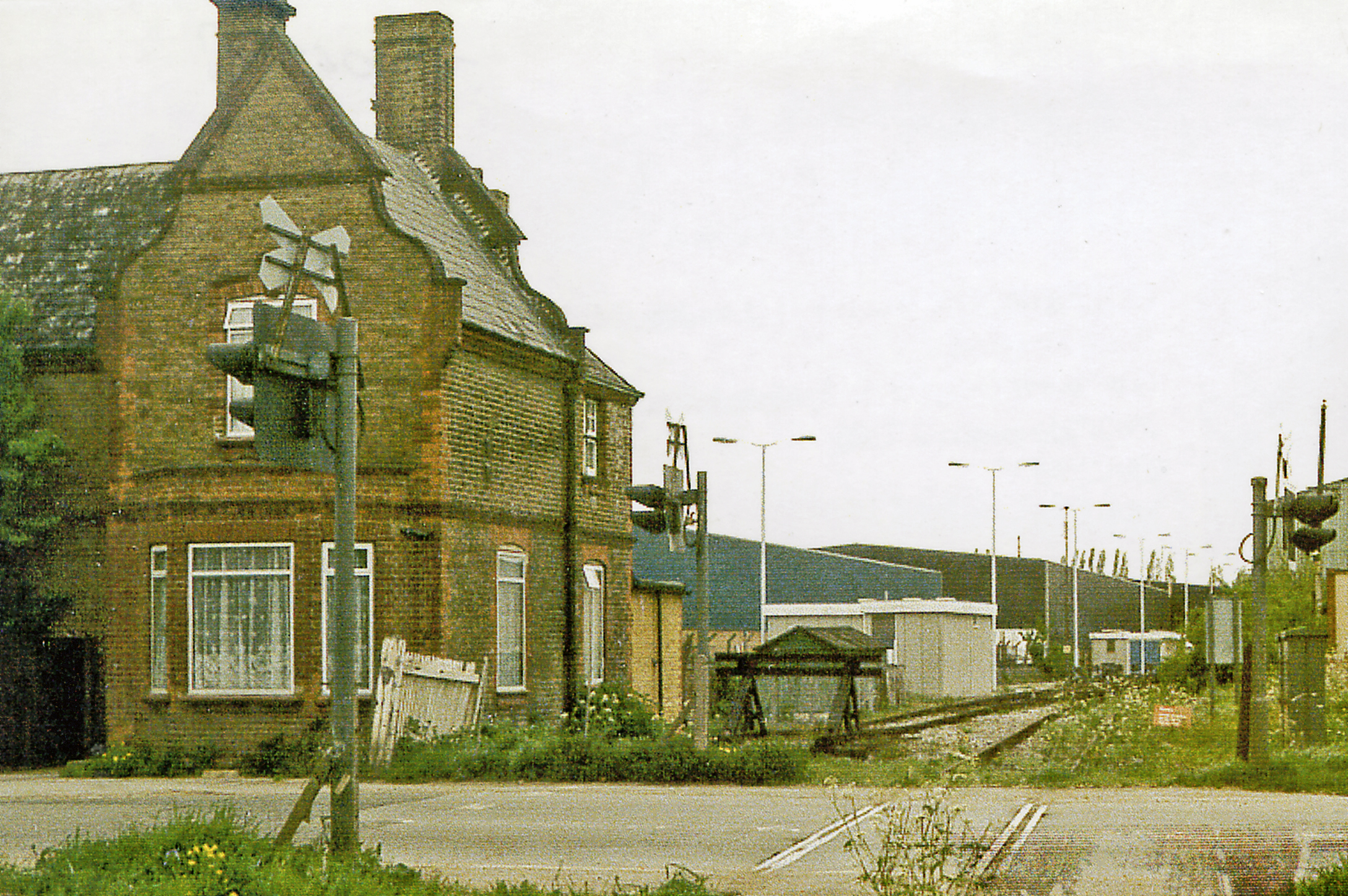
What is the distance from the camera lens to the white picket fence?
20.8 m

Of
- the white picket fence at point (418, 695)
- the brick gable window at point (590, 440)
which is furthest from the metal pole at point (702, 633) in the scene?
the brick gable window at point (590, 440)

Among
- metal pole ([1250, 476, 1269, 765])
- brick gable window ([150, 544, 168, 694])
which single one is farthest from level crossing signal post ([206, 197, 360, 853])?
brick gable window ([150, 544, 168, 694])

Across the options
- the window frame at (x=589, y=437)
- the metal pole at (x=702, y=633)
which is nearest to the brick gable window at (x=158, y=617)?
the window frame at (x=589, y=437)

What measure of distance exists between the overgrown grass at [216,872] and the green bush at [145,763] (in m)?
12.1

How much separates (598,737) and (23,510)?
9685mm

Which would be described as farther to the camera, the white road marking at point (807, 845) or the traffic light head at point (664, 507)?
the traffic light head at point (664, 507)

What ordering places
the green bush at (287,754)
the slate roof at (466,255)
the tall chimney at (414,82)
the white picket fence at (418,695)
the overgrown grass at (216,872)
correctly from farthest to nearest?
the tall chimney at (414,82) → the slate roof at (466,255) → the green bush at (287,754) → the white picket fence at (418,695) → the overgrown grass at (216,872)

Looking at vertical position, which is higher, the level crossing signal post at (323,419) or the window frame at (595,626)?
the level crossing signal post at (323,419)

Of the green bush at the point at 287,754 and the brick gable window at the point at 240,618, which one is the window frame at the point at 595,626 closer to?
the brick gable window at the point at 240,618

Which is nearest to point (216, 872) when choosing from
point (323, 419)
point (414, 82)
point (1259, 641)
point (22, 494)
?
point (323, 419)

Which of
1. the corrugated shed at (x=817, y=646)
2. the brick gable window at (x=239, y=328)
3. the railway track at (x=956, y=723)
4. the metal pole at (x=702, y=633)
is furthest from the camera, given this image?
the corrugated shed at (x=817, y=646)

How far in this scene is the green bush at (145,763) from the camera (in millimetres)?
21531

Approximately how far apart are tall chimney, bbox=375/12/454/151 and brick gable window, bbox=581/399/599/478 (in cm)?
504

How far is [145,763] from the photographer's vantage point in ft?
71.2
